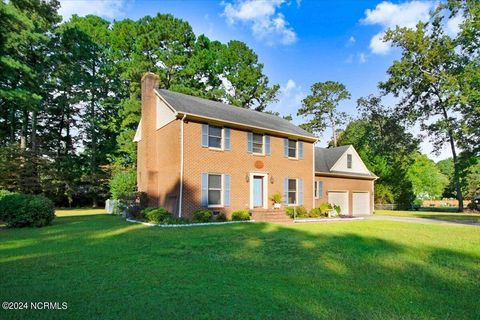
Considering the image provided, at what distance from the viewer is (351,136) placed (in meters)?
43.9

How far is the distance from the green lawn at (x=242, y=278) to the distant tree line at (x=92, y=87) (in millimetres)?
23468

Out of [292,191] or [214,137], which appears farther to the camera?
[292,191]

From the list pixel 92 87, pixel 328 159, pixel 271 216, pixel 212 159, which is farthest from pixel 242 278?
pixel 92 87

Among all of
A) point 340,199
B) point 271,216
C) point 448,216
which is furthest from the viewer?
point 340,199

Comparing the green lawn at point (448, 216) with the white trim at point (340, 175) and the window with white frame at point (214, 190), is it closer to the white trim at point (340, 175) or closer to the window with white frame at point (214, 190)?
the white trim at point (340, 175)

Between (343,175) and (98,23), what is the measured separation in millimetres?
32005

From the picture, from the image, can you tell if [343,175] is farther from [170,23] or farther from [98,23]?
[98,23]

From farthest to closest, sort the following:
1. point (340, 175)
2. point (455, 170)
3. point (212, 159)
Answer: point (455, 170) < point (340, 175) < point (212, 159)

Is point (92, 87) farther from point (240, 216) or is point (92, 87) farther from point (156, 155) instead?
point (240, 216)

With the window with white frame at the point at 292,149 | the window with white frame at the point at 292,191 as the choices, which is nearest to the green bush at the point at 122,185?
the window with white frame at the point at 292,191

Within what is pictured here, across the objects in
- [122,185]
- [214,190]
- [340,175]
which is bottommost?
[214,190]

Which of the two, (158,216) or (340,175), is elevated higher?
(340,175)

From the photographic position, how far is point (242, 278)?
18.0 ft

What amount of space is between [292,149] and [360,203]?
32.8 ft
